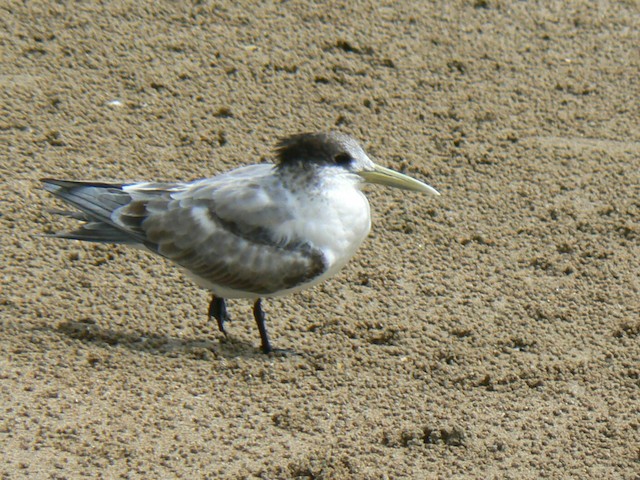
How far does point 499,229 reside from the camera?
18.0 ft

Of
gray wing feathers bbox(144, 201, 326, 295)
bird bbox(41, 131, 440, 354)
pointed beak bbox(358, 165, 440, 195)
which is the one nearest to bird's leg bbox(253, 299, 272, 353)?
bird bbox(41, 131, 440, 354)

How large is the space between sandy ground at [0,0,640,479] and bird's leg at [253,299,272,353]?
0.07m

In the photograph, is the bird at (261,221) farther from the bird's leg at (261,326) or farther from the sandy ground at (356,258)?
the sandy ground at (356,258)

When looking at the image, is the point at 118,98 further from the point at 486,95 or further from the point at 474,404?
the point at 474,404

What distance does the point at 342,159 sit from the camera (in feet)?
15.0

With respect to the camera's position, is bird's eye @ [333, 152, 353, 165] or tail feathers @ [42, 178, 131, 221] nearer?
bird's eye @ [333, 152, 353, 165]

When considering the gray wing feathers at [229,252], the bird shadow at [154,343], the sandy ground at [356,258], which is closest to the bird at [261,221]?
the gray wing feathers at [229,252]

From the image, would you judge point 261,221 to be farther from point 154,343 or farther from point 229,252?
point 154,343

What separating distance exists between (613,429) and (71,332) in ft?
7.60

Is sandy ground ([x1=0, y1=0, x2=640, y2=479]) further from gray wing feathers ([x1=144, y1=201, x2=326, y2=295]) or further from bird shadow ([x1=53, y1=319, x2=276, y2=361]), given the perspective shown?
gray wing feathers ([x1=144, y1=201, x2=326, y2=295])

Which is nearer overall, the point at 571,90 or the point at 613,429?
the point at 613,429

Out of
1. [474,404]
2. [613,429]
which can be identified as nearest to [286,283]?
[474,404]

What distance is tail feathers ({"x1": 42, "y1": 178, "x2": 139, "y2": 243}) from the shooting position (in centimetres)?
472

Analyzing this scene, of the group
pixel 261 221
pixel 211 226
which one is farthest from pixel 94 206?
pixel 261 221
